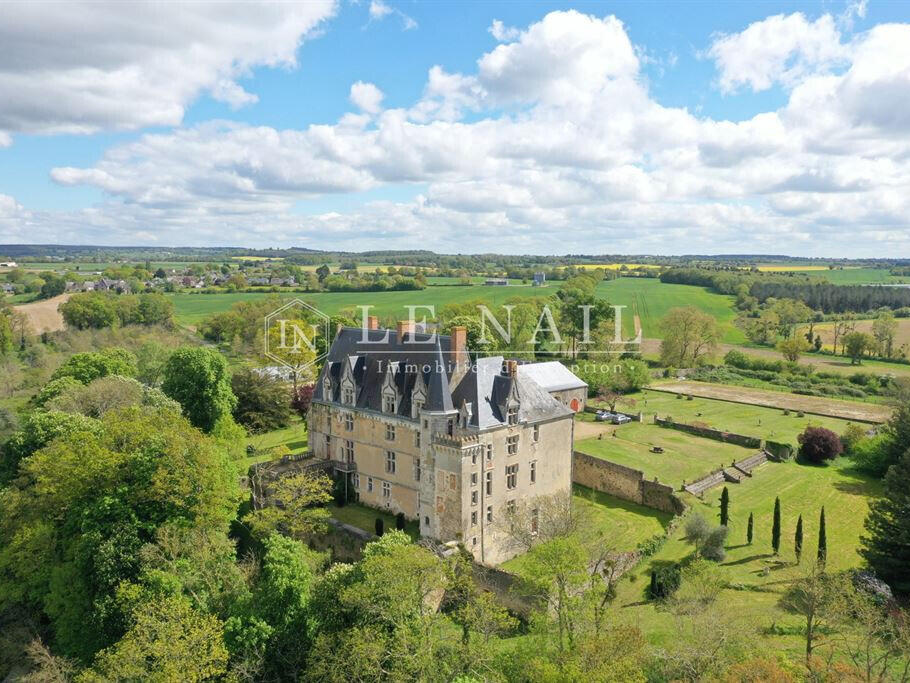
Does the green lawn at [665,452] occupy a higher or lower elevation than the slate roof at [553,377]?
lower

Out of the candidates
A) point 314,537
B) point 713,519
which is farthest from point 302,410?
point 713,519

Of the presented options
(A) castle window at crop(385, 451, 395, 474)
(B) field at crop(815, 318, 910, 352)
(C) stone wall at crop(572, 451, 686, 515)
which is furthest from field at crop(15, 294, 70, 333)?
(B) field at crop(815, 318, 910, 352)

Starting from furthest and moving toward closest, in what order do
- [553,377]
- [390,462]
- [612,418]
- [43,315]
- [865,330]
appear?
[43,315]
[865,330]
[553,377]
[612,418]
[390,462]

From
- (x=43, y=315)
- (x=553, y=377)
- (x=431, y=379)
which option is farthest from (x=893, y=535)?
(x=43, y=315)

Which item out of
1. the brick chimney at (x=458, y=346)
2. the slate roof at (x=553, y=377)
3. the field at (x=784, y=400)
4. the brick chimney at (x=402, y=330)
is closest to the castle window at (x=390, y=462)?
the brick chimney at (x=402, y=330)

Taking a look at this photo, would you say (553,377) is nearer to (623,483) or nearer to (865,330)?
(623,483)

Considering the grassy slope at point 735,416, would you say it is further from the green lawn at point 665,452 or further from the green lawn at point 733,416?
the green lawn at point 665,452
